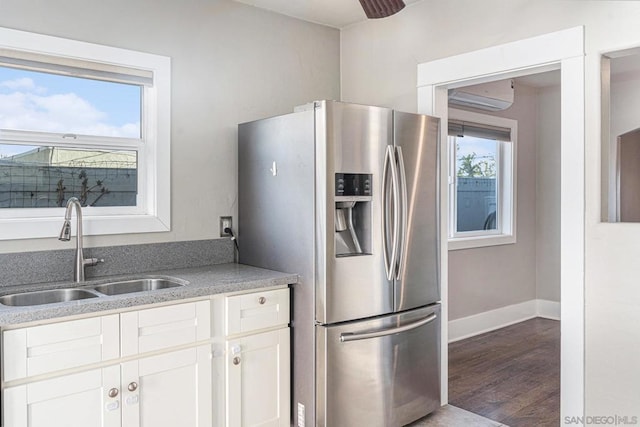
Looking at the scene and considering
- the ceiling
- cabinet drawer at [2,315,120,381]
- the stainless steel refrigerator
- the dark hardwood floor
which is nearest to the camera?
cabinet drawer at [2,315,120,381]

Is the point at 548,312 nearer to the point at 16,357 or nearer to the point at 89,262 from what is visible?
the point at 89,262

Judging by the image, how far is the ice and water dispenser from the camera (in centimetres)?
255

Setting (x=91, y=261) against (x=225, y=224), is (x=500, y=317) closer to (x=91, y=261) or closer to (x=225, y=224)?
(x=225, y=224)

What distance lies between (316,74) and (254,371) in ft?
6.81

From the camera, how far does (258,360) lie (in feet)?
8.22

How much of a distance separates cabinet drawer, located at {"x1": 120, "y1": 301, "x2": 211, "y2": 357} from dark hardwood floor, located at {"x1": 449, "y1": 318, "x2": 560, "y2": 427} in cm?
177

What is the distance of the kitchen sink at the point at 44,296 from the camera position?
222cm

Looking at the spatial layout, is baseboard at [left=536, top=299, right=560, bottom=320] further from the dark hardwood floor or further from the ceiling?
the ceiling

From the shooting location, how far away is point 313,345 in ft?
8.27

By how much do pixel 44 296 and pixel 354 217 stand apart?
155cm

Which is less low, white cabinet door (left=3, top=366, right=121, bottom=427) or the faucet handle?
the faucet handle

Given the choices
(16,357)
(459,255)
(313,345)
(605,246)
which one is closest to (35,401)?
(16,357)

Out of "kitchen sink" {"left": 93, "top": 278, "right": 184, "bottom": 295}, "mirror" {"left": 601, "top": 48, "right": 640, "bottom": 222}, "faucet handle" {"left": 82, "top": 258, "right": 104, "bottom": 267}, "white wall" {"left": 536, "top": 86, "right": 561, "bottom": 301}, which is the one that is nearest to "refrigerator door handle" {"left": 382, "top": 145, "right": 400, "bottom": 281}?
"kitchen sink" {"left": 93, "top": 278, "right": 184, "bottom": 295}

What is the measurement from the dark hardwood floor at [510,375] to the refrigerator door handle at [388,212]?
1.15m
